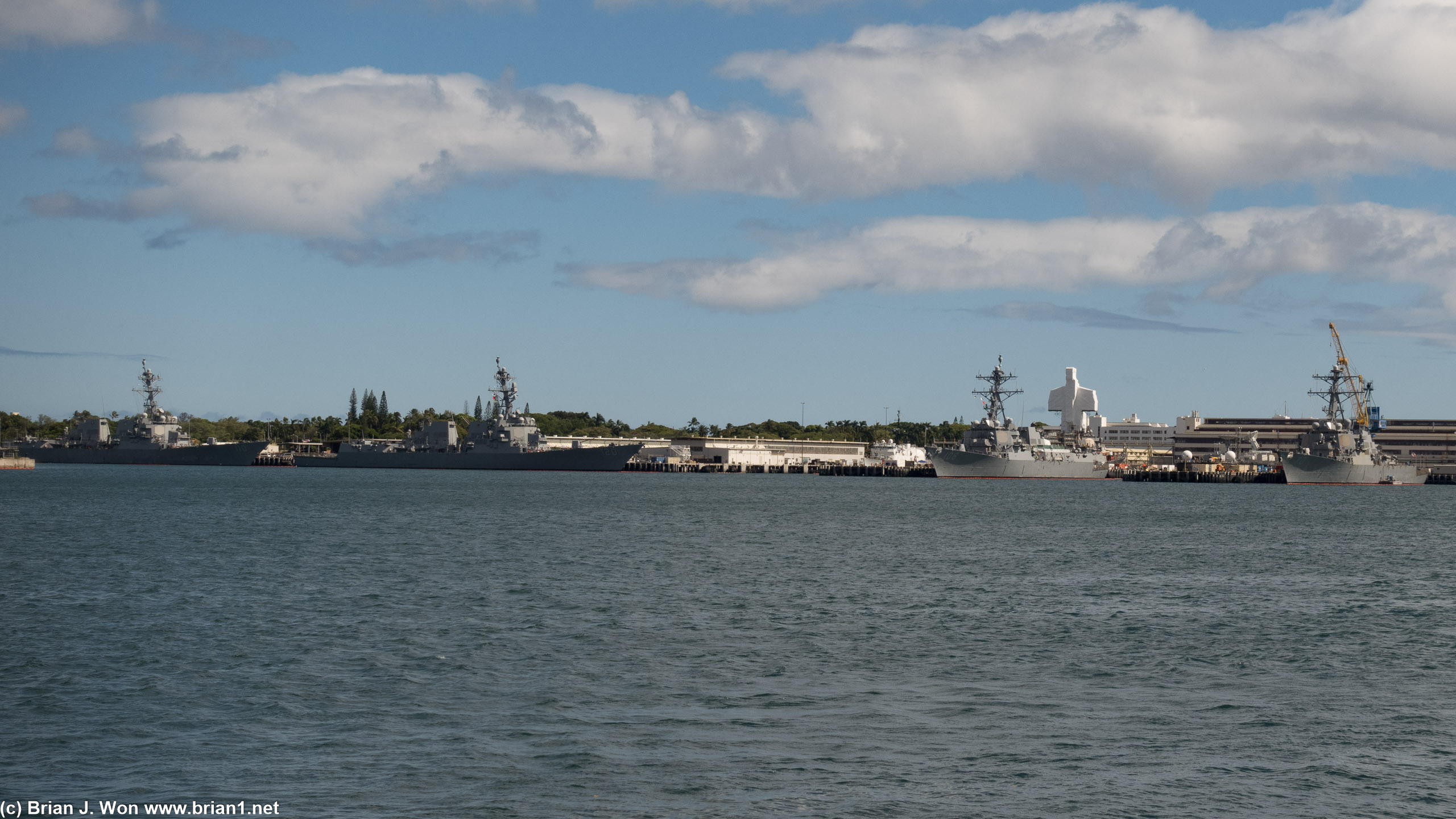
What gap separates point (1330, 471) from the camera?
571 ft

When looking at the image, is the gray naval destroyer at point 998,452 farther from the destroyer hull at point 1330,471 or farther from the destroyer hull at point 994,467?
the destroyer hull at point 1330,471

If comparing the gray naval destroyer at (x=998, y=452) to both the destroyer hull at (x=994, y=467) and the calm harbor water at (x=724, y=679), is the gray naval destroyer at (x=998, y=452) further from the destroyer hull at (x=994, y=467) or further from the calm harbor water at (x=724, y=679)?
the calm harbor water at (x=724, y=679)

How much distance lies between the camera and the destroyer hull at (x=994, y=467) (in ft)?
602

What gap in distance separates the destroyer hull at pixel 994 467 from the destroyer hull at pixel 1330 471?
101ft

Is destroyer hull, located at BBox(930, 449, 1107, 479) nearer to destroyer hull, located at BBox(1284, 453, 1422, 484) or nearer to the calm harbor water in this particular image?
destroyer hull, located at BBox(1284, 453, 1422, 484)

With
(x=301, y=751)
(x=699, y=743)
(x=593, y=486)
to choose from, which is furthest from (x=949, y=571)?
(x=593, y=486)

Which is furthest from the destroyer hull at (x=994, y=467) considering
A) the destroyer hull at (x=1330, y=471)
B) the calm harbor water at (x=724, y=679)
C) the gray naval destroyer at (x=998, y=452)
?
the calm harbor water at (x=724, y=679)

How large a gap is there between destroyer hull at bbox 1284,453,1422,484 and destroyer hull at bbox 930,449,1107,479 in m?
30.7

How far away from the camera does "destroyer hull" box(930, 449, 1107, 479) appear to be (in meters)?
184

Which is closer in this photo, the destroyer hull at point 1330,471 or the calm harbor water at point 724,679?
the calm harbor water at point 724,679

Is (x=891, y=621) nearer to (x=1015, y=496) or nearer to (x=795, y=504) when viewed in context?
(x=795, y=504)

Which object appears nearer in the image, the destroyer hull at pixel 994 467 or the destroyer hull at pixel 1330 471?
the destroyer hull at pixel 1330 471

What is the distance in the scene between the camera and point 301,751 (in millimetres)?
18266

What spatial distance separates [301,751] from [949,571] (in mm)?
32877
